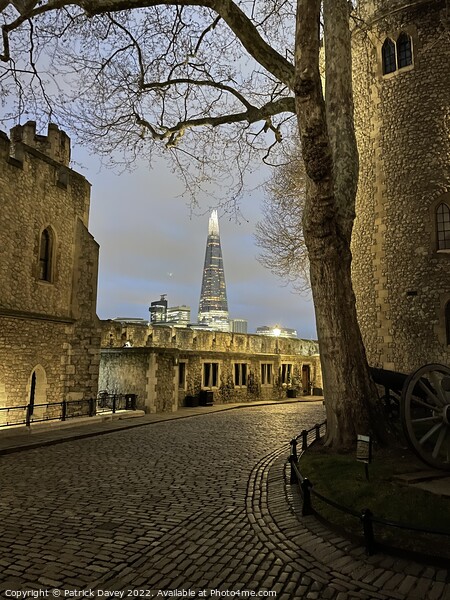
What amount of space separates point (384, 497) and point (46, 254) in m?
13.9

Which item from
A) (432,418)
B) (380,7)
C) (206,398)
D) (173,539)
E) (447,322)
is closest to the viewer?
(173,539)

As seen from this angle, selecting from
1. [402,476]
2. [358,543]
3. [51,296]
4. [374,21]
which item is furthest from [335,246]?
[374,21]

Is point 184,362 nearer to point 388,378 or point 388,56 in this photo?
point 388,378

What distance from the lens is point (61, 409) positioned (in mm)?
15422

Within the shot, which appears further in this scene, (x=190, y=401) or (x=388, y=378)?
(x=190, y=401)

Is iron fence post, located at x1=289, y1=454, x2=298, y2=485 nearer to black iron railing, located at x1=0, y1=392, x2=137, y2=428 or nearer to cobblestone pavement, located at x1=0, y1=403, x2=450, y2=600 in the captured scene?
cobblestone pavement, located at x1=0, y1=403, x2=450, y2=600

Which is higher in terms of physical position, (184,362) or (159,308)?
(159,308)

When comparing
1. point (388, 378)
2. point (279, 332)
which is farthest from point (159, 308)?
point (388, 378)

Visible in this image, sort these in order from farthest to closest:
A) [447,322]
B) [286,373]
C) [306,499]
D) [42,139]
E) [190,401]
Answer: [286,373] < [190,401] < [42,139] < [447,322] < [306,499]

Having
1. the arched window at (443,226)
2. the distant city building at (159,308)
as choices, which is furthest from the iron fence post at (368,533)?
the distant city building at (159,308)

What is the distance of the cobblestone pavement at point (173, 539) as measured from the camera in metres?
3.82

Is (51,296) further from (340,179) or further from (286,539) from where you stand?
(286,539)

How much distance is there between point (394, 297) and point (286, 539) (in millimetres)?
12483

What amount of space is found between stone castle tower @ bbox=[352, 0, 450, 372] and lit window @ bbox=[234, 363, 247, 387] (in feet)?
34.1
